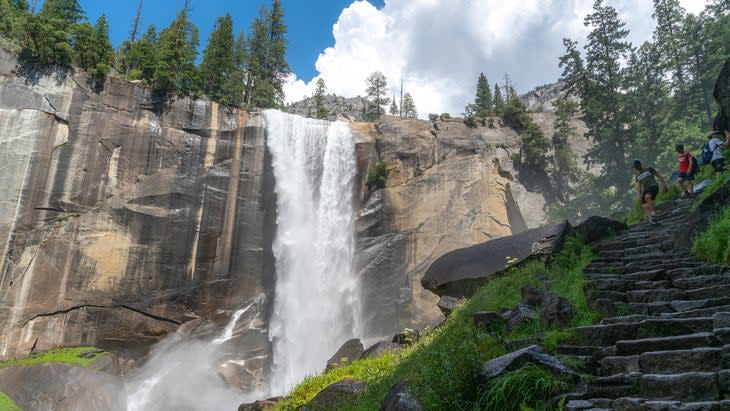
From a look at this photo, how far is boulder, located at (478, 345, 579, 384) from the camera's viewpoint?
16.8ft

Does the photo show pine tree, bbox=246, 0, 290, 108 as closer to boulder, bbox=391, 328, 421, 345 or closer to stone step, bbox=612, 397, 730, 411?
boulder, bbox=391, 328, 421, 345

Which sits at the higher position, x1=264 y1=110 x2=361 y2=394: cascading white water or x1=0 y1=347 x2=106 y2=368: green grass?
x1=264 y1=110 x2=361 y2=394: cascading white water

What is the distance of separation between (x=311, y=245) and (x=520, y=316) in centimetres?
2244

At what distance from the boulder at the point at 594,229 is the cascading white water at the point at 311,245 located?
16190 mm

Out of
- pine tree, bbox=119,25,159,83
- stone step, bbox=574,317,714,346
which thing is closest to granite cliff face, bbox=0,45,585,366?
pine tree, bbox=119,25,159,83

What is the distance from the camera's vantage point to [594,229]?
1203 centimetres

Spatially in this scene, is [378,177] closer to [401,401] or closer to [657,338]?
[401,401]

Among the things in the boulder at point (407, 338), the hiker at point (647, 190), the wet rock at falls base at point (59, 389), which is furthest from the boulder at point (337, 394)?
the wet rock at falls base at point (59, 389)

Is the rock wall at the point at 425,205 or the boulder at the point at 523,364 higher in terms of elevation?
the rock wall at the point at 425,205

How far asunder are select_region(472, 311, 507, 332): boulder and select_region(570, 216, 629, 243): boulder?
188 inches

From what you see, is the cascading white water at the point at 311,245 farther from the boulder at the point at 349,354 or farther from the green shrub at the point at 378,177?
the boulder at the point at 349,354

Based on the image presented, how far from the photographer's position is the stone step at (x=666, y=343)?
509cm

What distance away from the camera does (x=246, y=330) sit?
2606cm

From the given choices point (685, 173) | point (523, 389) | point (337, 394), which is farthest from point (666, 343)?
point (685, 173)
